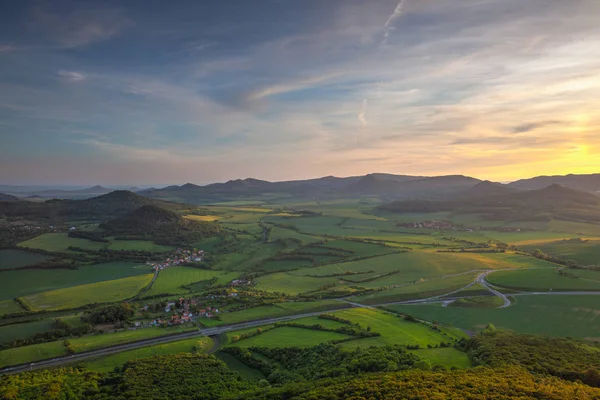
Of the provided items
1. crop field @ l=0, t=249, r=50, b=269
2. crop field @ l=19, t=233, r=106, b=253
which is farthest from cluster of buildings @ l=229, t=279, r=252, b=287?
crop field @ l=19, t=233, r=106, b=253

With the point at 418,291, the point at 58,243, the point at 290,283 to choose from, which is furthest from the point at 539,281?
the point at 58,243

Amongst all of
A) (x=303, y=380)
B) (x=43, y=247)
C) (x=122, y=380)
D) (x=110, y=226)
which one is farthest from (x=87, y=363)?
(x=110, y=226)

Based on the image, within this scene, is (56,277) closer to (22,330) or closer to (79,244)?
(79,244)

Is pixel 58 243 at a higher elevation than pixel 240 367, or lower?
higher

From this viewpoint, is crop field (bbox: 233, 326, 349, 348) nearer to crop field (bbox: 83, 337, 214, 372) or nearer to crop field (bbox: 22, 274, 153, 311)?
crop field (bbox: 83, 337, 214, 372)

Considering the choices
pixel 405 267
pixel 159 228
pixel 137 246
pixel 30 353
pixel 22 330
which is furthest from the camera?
Answer: pixel 159 228
